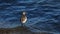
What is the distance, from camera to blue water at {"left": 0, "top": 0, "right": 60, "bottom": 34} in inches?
271

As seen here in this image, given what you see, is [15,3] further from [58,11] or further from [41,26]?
[41,26]

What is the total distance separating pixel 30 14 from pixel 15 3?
67.2 inches

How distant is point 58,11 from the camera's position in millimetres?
8430

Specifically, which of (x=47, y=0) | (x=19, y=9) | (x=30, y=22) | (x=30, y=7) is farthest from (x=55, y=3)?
(x=30, y=22)

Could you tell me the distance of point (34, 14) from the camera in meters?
8.12

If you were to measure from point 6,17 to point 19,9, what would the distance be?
121 cm

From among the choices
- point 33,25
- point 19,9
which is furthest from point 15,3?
point 33,25

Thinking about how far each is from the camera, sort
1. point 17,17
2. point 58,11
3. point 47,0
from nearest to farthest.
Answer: point 17,17 → point 58,11 → point 47,0

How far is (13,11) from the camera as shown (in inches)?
339

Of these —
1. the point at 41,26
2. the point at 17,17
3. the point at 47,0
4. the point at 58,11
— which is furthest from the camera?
the point at 47,0

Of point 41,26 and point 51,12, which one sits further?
point 51,12

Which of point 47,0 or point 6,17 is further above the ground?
point 47,0

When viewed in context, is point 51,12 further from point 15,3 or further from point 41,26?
point 15,3

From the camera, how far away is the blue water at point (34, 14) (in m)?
6.88
